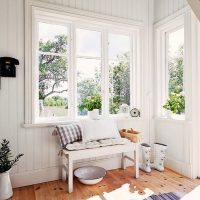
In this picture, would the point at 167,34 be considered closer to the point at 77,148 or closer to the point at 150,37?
the point at 150,37

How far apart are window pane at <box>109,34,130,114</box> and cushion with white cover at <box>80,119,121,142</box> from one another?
0.61 meters

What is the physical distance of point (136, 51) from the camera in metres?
3.58

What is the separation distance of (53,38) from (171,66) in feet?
6.79

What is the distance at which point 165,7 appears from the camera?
3.36 meters

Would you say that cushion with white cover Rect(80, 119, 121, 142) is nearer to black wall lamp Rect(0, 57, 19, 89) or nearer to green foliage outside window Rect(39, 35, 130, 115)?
green foliage outside window Rect(39, 35, 130, 115)

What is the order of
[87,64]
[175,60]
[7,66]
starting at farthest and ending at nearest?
[175,60] → [87,64] → [7,66]

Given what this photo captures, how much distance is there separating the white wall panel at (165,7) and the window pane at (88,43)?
1.18 metres

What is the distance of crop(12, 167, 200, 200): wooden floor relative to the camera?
238 centimetres

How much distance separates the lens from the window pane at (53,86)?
115 inches

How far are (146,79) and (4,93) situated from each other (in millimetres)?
2362

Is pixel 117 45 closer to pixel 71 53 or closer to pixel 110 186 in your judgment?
pixel 71 53

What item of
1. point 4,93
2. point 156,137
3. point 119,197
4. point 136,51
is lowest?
point 119,197

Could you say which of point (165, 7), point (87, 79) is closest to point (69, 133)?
point (87, 79)

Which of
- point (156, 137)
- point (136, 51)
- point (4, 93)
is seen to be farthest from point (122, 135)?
point (4, 93)
